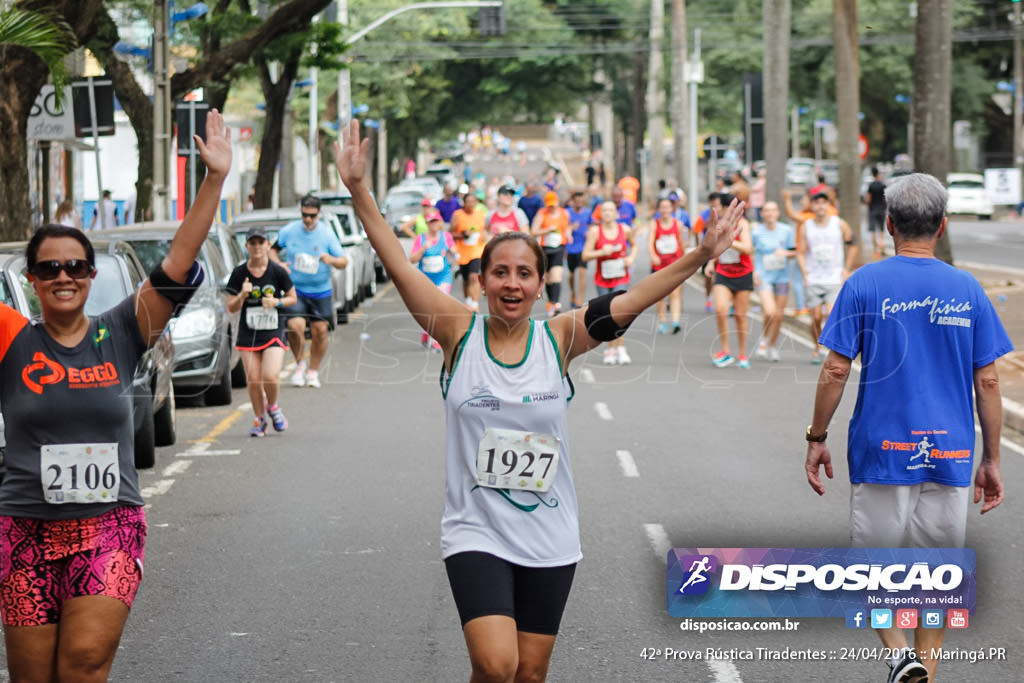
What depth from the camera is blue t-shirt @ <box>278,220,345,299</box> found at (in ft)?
51.2

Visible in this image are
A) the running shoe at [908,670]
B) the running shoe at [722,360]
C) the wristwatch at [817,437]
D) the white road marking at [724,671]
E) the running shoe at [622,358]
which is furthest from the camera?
the running shoe at [622,358]

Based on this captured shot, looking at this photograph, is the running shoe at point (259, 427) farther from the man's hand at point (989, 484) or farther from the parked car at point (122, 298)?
the man's hand at point (989, 484)

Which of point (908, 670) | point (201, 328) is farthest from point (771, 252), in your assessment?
point (908, 670)

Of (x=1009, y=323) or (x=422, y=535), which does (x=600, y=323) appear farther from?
(x=1009, y=323)

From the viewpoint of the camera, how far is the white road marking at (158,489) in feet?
35.1

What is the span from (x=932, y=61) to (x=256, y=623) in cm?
1974

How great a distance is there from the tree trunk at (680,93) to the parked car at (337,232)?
2161 cm

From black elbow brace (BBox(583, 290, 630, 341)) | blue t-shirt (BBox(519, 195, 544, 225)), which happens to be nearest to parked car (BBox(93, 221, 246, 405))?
black elbow brace (BBox(583, 290, 630, 341))

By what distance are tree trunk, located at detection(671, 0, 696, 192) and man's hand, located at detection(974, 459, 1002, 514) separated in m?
41.8

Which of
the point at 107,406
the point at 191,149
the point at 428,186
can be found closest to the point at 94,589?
the point at 107,406

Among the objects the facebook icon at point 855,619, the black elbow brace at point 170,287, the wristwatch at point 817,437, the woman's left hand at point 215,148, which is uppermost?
the woman's left hand at point 215,148

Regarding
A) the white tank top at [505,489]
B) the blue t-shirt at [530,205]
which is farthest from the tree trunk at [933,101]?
the white tank top at [505,489]

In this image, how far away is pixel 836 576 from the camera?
5.58 m

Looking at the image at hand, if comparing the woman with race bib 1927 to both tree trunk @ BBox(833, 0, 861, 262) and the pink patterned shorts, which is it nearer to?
the pink patterned shorts
